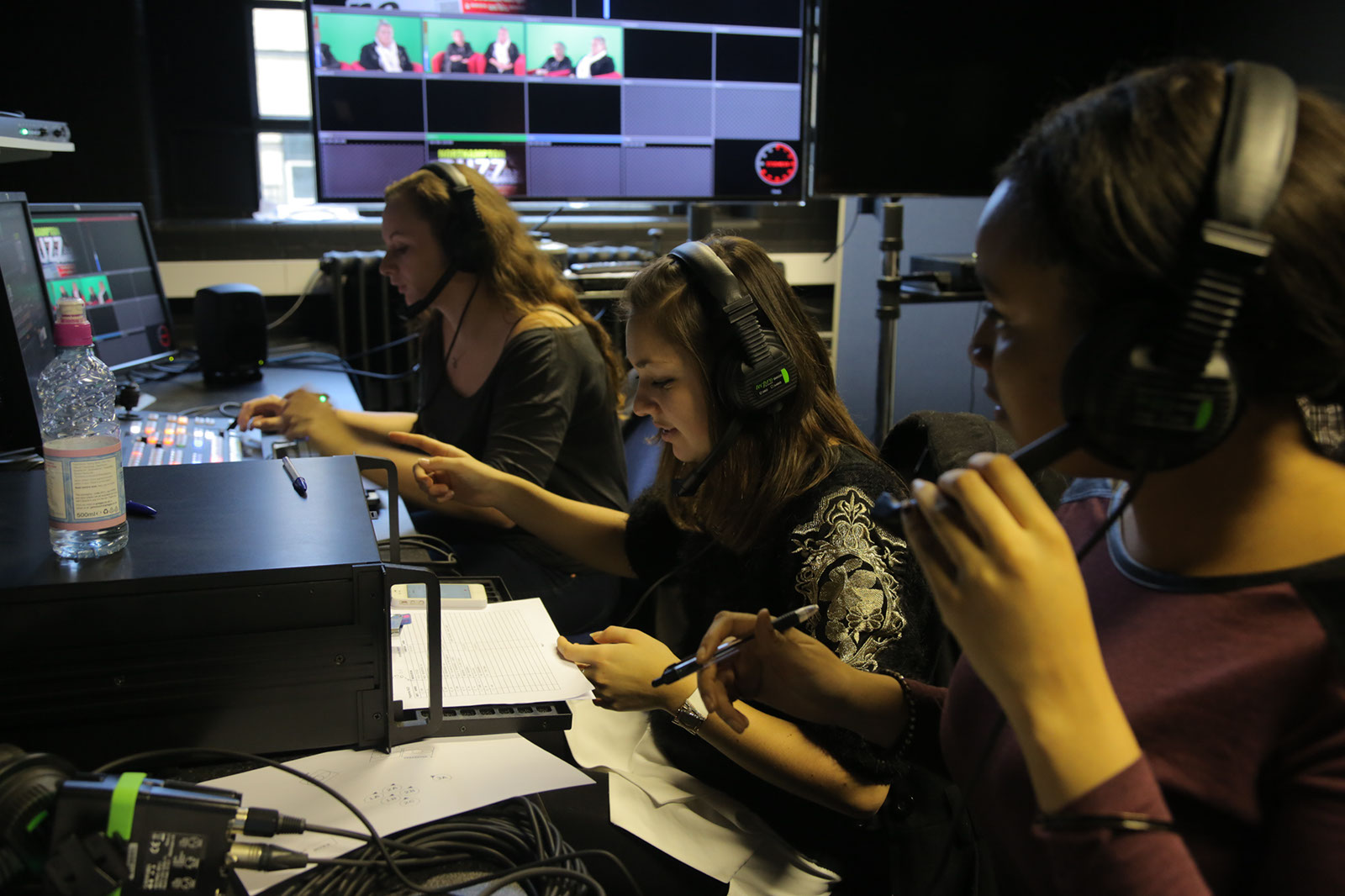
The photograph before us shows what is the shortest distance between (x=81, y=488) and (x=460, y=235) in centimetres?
112

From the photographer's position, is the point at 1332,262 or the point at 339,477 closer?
the point at 1332,262

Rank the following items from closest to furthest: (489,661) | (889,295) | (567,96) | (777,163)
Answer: (489,661) → (889,295) → (567,96) → (777,163)

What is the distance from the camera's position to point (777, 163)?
3035mm

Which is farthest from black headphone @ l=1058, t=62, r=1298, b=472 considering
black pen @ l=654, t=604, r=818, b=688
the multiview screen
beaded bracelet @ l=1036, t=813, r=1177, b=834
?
the multiview screen

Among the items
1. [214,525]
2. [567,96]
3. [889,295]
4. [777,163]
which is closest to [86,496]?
[214,525]

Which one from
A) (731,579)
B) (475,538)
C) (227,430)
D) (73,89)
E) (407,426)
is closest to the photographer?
(731,579)

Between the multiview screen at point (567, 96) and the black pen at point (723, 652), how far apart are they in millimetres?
2284

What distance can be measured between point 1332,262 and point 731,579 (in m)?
0.68

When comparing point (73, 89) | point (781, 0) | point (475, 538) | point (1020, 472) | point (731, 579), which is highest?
point (781, 0)

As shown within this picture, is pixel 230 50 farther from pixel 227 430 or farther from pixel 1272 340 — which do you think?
pixel 1272 340

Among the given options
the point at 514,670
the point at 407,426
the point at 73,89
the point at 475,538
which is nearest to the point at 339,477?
the point at 514,670

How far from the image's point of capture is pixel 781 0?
2926 millimetres

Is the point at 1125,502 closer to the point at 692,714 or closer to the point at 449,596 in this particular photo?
the point at 692,714

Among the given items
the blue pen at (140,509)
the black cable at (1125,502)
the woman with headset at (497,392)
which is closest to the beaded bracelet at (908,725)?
the black cable at (1125,502)
